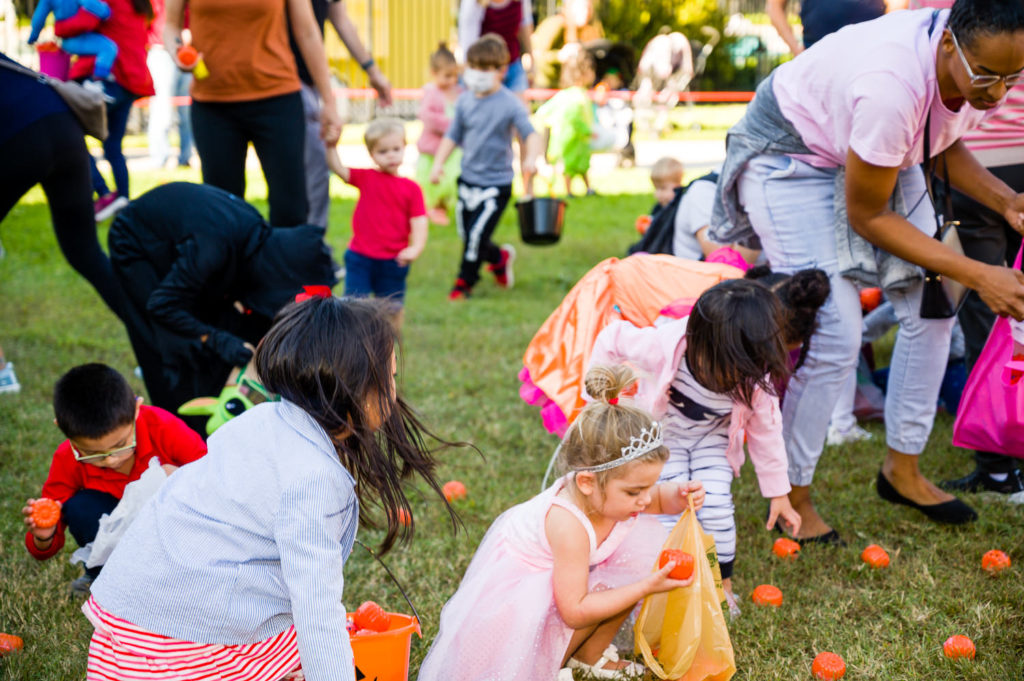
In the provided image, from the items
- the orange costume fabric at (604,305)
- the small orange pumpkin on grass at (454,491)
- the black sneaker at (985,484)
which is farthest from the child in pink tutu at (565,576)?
the black sneaker at (985,484)

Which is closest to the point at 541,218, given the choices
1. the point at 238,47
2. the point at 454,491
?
the point at 238,47

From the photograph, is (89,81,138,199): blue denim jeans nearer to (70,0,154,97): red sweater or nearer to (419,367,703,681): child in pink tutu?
(70,0,154,97): red sweater

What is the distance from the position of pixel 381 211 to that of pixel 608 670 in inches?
131

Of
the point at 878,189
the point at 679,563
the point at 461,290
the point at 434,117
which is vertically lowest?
the point at 461,290

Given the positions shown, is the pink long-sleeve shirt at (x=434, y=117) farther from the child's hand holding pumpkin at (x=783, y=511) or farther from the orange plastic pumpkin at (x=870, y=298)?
the child's hand holding pumpkin at (x=783, y=511)

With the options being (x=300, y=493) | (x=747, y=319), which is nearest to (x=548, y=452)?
(x=747, y=319)

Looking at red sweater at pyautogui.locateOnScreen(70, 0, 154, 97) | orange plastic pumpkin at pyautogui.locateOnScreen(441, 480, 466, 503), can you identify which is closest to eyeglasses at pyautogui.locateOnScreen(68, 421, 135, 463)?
orange plastic pumpkin at pyautogui.locateOnScreen(441, 480, 466, 503)

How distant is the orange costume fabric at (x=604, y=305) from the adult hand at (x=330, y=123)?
5.67 feet

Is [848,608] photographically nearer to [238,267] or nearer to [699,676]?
[699,676]

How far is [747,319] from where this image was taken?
258 centimetres

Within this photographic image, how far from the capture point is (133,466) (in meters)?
2.74

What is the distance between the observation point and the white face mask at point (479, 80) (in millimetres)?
6602

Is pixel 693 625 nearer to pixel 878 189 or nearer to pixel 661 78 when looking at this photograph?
pixel 878 189

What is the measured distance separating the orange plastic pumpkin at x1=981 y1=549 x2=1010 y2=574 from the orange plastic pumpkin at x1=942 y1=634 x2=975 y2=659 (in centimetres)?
48
